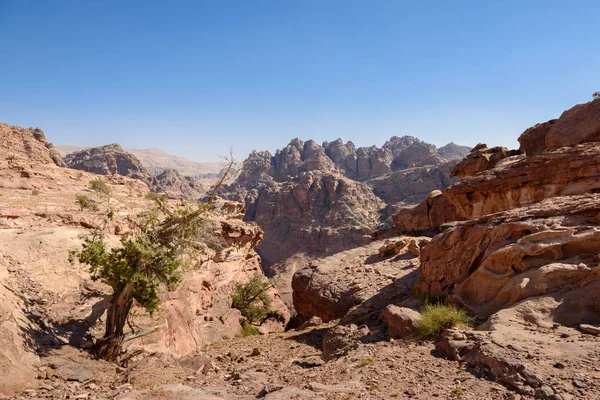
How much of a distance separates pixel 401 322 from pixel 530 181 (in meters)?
10.7

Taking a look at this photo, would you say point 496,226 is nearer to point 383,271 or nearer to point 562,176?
point 562,176

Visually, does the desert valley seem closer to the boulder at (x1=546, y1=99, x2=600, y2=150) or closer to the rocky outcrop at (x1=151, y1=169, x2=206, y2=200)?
the boulder at (x1=546, y1=99, x2=600, y2=150)

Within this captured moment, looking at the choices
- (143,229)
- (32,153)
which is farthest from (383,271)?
(32,153)

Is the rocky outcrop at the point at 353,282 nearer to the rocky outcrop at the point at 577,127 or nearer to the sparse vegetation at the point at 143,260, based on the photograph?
the sparse vegetation at the point at 143,260

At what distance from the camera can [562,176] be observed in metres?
15.1

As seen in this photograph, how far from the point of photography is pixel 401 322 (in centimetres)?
989

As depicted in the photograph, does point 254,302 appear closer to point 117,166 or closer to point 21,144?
point 21,144

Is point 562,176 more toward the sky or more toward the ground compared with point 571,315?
more toward the sky

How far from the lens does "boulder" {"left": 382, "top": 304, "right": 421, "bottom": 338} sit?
31.5 feet

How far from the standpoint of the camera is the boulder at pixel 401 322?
959 cm

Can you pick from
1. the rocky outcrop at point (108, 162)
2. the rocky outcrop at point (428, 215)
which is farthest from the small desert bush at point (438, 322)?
the rocky outcrop at point (108, 162)

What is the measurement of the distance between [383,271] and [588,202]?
10381 mm

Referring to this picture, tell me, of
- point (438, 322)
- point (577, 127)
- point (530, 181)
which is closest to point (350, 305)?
point (438, 322)

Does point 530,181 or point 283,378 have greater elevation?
point 530,181
